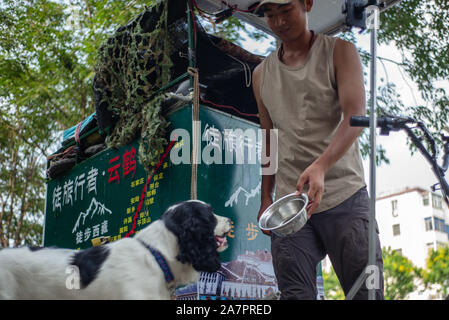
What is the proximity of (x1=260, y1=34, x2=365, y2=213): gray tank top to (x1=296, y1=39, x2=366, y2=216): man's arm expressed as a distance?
0.14 ft

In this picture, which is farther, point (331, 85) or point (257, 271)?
point (257, 271)

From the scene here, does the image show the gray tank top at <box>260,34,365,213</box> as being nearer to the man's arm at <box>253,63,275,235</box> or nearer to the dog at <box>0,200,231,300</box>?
the man's arm at <box>253,63,275,235</box>

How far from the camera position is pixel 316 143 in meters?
1.82

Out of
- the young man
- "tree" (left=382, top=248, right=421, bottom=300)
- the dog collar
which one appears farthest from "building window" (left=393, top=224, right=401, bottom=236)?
the dog collar

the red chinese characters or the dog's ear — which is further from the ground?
the red chinese characters

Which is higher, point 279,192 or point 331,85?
point 331,85

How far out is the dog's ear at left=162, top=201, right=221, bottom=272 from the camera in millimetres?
1413

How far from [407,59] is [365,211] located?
5.00m

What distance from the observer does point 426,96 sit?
5.90 m

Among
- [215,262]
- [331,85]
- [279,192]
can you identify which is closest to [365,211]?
[279,192]

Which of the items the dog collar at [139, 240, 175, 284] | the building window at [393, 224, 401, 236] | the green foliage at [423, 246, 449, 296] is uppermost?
the building window at [393, 224, 401, 236]

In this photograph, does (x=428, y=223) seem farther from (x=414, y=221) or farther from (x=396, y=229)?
(x=396, y=229)

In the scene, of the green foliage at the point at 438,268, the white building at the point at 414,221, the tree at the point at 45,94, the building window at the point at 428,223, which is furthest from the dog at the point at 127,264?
the building window at the point at 428,223

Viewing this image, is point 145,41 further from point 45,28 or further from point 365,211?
point 45,28
